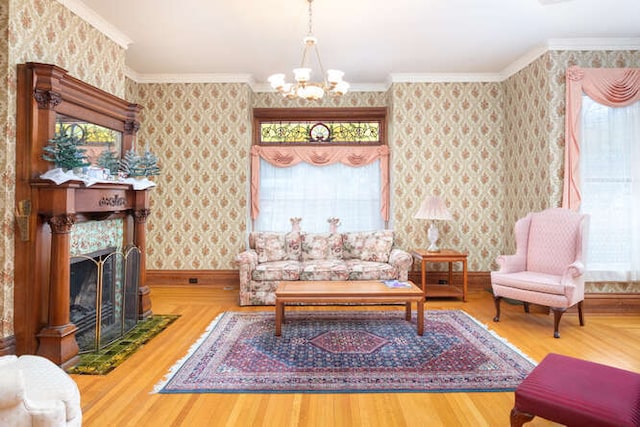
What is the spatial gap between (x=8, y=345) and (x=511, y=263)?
5.00 m

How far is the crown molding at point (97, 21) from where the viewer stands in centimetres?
364

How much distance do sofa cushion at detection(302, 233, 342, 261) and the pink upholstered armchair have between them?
7.08ft

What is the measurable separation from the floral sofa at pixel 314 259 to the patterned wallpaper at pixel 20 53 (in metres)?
2.44

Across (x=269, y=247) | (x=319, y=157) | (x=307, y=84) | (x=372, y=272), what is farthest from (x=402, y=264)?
(x=307, y=84)

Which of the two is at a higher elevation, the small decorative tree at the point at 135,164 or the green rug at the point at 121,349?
the small decorative tree at the point at 135,164

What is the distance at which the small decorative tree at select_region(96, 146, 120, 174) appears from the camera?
372 centimetres

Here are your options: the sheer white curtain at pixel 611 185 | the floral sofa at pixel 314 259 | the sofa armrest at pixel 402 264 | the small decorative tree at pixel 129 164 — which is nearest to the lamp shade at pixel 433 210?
the floral sofa at pixel 314 259

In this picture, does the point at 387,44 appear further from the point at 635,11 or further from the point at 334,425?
the point at 334,425

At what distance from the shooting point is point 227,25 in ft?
13.6

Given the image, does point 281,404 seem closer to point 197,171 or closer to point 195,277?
point 195,277

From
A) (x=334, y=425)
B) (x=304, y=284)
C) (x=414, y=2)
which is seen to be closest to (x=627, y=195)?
(x=414, y=2)

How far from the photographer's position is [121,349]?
11.0 feet

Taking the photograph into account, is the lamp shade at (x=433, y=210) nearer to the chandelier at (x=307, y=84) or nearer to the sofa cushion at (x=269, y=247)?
the sofa cushion at (x=269, y=247)

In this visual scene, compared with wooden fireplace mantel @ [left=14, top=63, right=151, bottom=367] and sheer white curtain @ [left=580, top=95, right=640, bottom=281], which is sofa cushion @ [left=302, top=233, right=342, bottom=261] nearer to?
wooden fireplace mantel @ [left=14, top=63, right=151, bottom=367]
